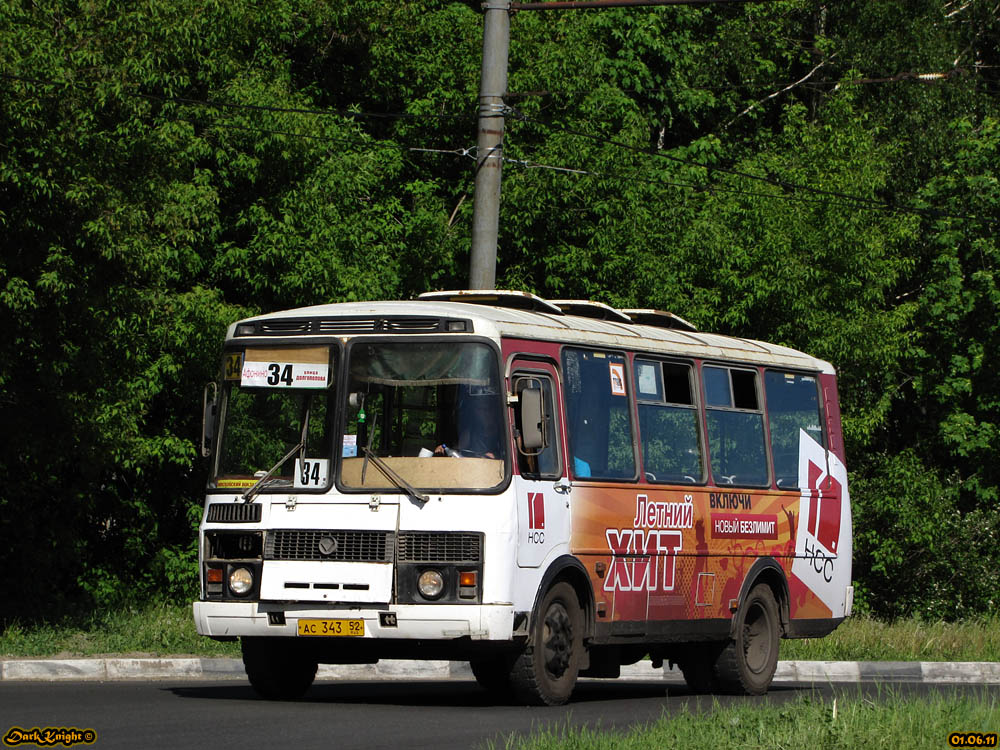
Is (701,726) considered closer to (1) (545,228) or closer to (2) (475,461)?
(2) (475,461)

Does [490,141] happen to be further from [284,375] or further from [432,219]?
[432,219]

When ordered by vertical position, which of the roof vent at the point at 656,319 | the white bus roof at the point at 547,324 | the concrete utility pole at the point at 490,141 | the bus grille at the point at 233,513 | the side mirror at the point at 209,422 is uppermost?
the concrete utility pole at the point at 490,141

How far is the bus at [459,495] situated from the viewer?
12289mm

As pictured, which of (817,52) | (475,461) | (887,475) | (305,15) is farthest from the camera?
(817,52)

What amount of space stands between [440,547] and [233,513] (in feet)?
5.40

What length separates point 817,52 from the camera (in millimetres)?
38625

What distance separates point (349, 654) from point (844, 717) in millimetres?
4161

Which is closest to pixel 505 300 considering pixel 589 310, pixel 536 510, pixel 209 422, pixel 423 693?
pixel 589 310

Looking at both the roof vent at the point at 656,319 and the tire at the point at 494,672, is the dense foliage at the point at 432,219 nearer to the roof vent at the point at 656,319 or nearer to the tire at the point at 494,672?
the roof vent at the point at 656,319

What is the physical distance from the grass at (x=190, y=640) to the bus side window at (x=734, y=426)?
487 centimetres

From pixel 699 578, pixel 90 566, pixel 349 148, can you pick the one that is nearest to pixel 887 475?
pixel 349 148

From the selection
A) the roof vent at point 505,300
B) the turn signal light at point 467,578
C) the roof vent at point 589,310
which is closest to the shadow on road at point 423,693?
the turn signal light at point 467,578

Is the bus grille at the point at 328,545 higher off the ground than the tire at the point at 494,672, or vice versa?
the bus grille at the point at 328,545

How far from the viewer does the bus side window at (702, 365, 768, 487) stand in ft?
50.8
